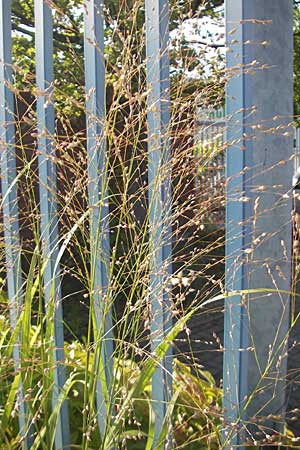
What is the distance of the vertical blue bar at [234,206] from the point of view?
1.06 m

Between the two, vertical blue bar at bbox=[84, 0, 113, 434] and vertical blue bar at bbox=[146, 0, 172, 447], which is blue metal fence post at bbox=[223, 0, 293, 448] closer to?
vertical blue bar at bbox=[146, 0, 172, 447]

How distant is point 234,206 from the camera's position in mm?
1109

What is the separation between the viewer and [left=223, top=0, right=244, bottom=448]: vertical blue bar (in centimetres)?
106

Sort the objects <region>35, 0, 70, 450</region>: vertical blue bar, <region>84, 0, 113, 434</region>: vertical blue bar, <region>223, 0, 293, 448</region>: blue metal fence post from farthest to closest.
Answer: <region>35, 0, 70, 450</region>: vertical blue bar → <region>84, 0, 113, 434</region>: vertical blue bar → <region>223, 0, 293, 448</region>: blue metal fence post

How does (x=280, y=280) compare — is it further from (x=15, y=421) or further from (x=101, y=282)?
(x=15, y=421)

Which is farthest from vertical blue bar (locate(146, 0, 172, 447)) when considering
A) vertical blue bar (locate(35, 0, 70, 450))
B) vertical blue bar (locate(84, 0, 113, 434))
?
vertical blue bar (locate(35, 0, 70, 450))

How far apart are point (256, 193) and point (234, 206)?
0.37 metres

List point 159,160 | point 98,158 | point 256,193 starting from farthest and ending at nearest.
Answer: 1. point 256,193
2. point 98,158
3. point 159,160

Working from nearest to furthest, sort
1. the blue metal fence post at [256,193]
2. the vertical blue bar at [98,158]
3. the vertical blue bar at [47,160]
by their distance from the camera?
the blue metal fence post at [256,193]
the vertical blue bar at [98,158]
the vertical blue bar at [47,160]

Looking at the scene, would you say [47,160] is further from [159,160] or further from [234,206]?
[234,206]

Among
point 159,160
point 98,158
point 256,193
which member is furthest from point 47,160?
point 256,193

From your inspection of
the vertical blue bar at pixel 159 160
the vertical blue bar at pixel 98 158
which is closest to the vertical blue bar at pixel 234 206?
the vertical blue bar at pixel 159 160

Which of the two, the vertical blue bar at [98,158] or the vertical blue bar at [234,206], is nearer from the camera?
the vertical blue bar at [234,206]

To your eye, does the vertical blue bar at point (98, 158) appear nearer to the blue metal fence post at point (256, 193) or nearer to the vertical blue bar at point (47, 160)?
the vertical blue bar at point (47, 160)
